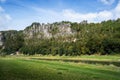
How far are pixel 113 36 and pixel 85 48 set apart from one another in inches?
1268

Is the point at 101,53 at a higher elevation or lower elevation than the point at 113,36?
lower

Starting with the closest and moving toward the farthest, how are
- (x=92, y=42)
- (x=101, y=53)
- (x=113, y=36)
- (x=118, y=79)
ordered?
(x=118, y=79), (x=101, y=53), (x=92, y=42), (x=113, y=36)

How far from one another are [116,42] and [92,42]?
52.7 ft

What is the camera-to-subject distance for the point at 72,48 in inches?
6821

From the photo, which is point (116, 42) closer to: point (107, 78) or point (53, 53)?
point (53, 53)

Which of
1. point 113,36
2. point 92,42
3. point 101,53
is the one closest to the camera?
point 101,53

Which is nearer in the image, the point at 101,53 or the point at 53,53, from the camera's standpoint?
the point at 101,53

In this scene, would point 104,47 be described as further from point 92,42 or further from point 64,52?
point 64,52

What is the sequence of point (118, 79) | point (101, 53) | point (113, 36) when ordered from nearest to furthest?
point (118, 79) < point (101, 53) < point (113, 36)

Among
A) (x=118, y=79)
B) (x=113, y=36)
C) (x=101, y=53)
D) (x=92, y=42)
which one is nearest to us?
(x=118, y=79)

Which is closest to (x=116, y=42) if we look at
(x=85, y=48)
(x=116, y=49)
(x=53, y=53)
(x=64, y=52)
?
(x=116, y=49)

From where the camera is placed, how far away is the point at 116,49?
159 m

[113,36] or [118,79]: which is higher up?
[113,36]

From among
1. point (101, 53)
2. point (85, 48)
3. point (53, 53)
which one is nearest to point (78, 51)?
point (85, 48)
